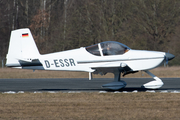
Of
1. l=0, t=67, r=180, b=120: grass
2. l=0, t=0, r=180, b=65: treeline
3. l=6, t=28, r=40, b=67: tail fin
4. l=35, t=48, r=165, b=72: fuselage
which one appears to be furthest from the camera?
l=0, t=0, r=180, b=65: treeline

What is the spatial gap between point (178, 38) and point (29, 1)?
79.6ft

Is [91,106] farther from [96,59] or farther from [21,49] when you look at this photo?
[21,49]

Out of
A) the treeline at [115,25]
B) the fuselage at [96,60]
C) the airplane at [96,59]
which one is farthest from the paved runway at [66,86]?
the treeline at [115,25]

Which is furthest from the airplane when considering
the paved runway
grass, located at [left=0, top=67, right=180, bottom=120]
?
grass, located at [left=0, top=67, right=180, bottom=120]

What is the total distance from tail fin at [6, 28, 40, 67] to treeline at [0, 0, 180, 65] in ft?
70.2

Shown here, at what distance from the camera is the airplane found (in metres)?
11.6

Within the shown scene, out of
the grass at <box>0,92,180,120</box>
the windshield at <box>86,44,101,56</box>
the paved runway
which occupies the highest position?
the windshield at <box>86,44,101,56</box>

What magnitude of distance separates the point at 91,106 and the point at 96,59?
388cm

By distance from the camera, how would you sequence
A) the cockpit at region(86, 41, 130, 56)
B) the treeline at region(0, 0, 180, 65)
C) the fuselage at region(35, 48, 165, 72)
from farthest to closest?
the treeline at region(0, 0, 180, 65)
the cockpit at region(86, 41, 130, 56)
the fuselage at region(35, 48, 165, 72)

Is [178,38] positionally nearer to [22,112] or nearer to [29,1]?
[29,1]

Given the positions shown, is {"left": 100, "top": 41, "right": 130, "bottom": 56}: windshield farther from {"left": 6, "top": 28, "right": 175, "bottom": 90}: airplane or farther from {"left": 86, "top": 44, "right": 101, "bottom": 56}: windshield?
{"left": 86, "top": 44, "right": 101, "bottom": 56}: windshield

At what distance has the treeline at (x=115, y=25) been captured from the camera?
109 ft

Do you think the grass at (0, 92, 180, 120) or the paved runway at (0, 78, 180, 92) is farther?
the paved runway at (0, 78, 180, 92)

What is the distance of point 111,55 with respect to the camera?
11.7 meters
